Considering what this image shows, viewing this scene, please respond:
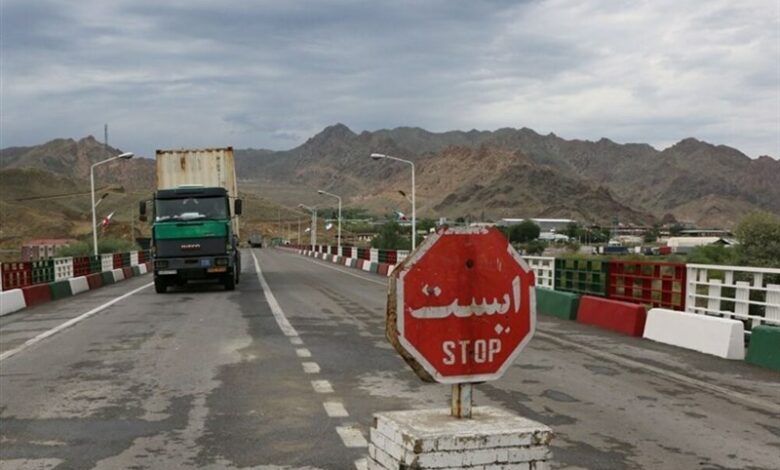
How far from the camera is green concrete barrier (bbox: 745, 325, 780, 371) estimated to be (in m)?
10.8

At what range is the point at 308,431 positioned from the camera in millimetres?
6816

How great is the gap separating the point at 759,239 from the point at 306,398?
228 feet

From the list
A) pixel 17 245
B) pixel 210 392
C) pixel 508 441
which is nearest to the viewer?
pixel 508 441

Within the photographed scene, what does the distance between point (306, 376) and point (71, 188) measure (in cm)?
20461

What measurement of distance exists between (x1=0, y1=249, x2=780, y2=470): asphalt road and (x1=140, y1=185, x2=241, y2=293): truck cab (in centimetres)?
842

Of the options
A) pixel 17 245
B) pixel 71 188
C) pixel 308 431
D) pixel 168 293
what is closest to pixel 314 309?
pixel 168 293

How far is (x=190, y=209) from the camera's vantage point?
23.5 metres

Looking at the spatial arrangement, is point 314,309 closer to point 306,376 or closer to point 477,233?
point 306,376

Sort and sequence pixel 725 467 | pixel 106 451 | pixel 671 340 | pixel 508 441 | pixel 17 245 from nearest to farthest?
pixel 508 441, pixel 725 467, pixel 106 451, pixel 671 340, pixel 17 245

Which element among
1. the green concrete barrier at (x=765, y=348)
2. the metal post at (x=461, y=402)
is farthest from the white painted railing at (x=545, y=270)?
the metal post at (x=461, y=402)

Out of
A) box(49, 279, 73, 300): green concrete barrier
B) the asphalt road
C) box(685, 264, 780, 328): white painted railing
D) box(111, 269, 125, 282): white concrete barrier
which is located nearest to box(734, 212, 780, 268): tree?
box(111, 269, 125, 282): white concrete barrier

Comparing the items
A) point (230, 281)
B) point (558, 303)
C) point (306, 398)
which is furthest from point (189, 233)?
point (306, 398)

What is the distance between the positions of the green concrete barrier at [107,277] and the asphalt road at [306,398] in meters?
17.5

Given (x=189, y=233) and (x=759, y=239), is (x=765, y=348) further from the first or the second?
(x=759, y=239)
